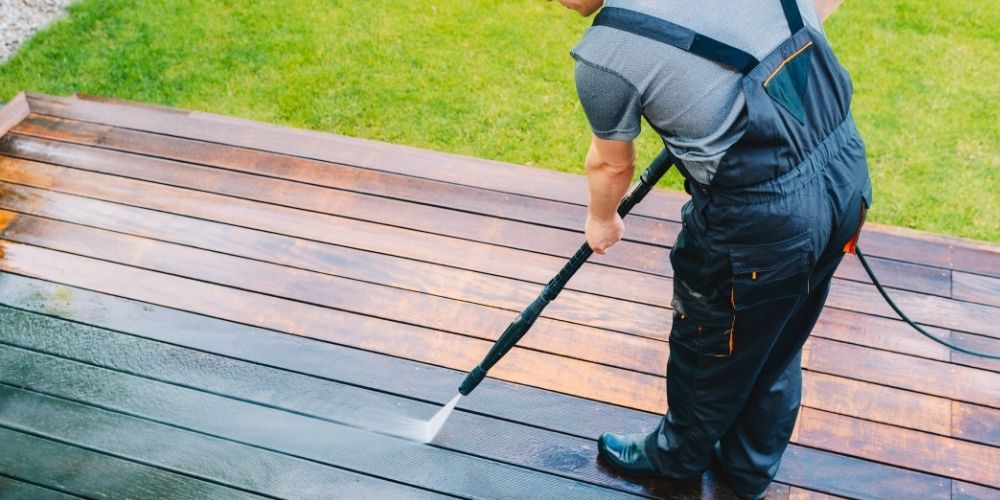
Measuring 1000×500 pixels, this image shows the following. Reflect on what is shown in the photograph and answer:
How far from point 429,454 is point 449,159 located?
1207 mm

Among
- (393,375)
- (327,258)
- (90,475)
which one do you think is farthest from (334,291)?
(90,475)

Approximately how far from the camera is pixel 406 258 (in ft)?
8.70

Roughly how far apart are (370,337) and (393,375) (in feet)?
0.52

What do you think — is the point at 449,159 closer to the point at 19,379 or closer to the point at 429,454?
the point at 429,454

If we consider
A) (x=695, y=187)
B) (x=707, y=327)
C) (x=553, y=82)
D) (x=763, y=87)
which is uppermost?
(x=763, y=87)

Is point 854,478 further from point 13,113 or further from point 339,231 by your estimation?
point 13,113

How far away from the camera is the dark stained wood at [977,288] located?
2.44 metres

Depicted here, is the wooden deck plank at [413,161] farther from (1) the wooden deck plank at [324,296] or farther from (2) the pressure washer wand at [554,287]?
(2) the pressure washer wand at [554,287]

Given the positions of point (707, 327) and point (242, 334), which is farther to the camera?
point (242, 334)

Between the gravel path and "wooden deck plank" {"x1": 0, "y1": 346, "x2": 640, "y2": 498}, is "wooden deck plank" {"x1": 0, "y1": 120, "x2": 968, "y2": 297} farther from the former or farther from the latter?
the gravel path

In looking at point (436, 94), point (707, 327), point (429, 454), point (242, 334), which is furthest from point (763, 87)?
point (436, 94)

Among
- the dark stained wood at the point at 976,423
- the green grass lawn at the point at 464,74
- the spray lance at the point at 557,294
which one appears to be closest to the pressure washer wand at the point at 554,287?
the spray lance at the point at 557,294

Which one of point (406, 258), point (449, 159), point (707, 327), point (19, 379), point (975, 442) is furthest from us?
point (449, 159)

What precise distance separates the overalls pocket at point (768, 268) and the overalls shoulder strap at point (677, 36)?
0.32 meters
